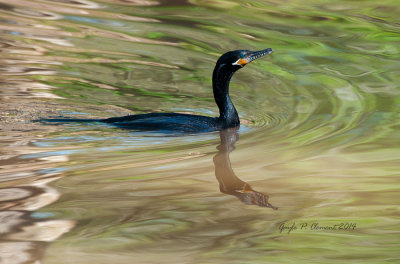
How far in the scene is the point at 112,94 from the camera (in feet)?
30.0

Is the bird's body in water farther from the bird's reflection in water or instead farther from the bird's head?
the bird's reflection in water

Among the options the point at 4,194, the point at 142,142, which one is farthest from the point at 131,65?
the point at 4,194

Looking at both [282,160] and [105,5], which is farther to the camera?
[105,5]

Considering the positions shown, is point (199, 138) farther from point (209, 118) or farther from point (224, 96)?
point (224, 96)

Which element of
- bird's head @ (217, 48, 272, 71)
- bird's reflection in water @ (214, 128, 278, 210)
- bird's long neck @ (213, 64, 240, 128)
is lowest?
bird's reflection in water @ (214, 128, 278, 210)

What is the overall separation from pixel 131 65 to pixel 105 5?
2526mm

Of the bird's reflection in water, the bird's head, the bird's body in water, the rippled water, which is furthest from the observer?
the bird's head

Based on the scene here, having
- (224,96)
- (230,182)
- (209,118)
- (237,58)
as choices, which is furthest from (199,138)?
(230,182)

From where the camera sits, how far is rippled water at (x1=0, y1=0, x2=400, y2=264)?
418 cm

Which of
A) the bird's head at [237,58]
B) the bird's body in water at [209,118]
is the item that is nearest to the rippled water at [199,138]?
the bird's body in water at [209,118]

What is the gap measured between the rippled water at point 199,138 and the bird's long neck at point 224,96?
8.7 inches

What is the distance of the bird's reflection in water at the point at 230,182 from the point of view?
496cm

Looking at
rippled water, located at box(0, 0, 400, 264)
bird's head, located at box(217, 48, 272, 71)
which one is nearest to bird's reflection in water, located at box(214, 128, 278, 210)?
rippled water, located at box(0, 0, 400, 264)

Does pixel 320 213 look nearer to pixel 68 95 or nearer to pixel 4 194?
pixel 4 194
